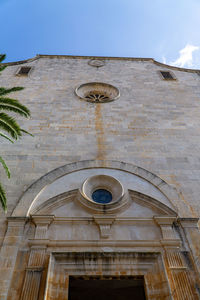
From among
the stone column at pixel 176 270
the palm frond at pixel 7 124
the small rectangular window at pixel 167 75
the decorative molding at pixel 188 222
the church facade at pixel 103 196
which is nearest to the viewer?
the stone column at pixel 176 270

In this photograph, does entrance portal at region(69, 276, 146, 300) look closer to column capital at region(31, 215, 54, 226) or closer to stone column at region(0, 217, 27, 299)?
column capital at region(31, 215, 54, 226)

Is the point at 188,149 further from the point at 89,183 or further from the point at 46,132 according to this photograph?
the point at 46,132

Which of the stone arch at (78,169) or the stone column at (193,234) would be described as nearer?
the stone column at (193,234)

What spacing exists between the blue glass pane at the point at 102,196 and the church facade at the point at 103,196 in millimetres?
33

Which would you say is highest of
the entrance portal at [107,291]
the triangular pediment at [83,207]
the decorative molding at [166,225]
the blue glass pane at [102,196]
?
the blue glass pane at [102,196]

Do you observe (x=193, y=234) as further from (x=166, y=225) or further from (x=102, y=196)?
(x=102, y=196)

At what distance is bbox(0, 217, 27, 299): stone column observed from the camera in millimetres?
5027

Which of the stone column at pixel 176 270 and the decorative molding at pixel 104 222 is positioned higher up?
the decorative molding at pixel 104 222

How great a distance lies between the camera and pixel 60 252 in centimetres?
550

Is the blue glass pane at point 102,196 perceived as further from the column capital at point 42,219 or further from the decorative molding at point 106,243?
the column capital at point 42,219

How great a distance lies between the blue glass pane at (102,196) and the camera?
6949 millimetres

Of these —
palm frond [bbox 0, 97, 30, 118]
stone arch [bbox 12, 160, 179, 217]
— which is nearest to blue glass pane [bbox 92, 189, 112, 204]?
stone arch [bbox 12, 160, 179, 217]

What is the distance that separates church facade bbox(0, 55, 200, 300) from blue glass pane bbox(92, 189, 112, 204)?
Result: 0.11ft

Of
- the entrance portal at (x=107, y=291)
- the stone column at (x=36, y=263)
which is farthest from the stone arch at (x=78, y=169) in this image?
the entrance portal at (x=107, y=291)
